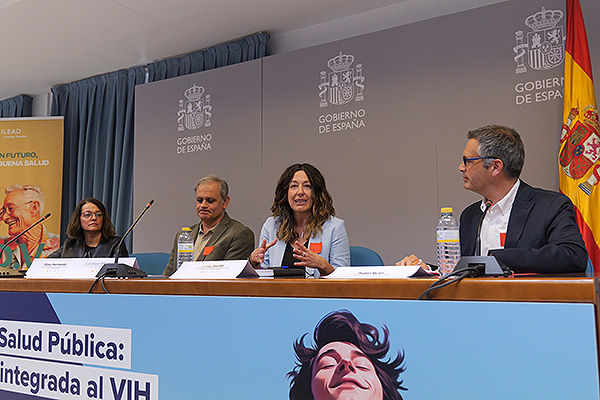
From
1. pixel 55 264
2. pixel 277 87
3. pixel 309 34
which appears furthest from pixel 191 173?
pixel 55 264

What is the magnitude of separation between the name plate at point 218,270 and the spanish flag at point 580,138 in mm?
1819

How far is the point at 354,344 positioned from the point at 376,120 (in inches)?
100

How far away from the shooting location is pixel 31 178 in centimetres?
502

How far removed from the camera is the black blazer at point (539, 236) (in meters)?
1.47

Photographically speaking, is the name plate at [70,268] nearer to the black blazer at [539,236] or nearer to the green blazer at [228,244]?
the green blazer at [228,244]

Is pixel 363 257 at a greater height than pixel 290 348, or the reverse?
pixel 363 257

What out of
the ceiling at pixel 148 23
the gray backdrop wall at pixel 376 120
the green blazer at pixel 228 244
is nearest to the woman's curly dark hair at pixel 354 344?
the green blazer at pixel 228 244

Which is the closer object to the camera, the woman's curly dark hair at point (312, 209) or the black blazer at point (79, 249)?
the woman's curly dark hair at point (312, 209)

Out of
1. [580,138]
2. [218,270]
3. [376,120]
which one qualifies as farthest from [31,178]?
[580,138]

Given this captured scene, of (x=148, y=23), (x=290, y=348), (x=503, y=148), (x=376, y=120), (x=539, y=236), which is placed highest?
(x=148, y=23)

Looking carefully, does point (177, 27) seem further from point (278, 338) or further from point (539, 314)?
point (539, 314)

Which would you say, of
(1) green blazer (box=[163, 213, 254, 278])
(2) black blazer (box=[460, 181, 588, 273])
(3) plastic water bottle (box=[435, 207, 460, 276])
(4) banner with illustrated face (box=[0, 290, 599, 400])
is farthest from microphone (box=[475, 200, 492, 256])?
(1) green blazer (box=[163, 213, 254, 278])

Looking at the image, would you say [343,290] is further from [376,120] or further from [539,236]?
[376,120]

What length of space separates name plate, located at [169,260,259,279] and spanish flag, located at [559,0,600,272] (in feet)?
5.97
